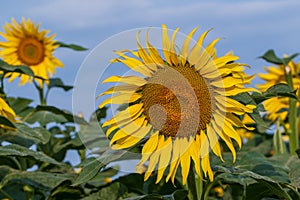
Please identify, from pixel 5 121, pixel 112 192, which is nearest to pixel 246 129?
pixel 112 192

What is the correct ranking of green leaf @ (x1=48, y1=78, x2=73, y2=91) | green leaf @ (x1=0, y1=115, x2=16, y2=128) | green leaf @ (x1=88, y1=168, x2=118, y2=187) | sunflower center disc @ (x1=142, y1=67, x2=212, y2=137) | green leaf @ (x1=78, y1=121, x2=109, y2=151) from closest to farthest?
1. sunflower center disc @ (x1=142, y1=67, x2=212, y2=137)
2. green leaf @ (x1=0, y1=115, x2=16, y2=128)
3. green leaf @ (x1=78, y1=121, x2=109, y2=151)
4. green leaf @ (x1=88, y1=168, x2=118, y2=187)
5. green leaf @ (x1=48, y1=78, x2=73, y2=91)

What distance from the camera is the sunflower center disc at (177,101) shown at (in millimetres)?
1619

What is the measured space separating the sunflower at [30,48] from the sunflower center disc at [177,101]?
2.35 m

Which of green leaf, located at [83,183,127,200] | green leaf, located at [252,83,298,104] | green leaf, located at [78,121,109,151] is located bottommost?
green leaf, located at [83,183,127,200]

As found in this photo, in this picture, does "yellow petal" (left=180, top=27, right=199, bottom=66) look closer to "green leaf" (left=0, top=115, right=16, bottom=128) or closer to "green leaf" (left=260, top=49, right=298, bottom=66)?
"green leaf" (left=0, top=115, right=16, bottom=128)

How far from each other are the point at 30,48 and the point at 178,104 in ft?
8.13

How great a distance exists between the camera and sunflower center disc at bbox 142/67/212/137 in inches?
63.7

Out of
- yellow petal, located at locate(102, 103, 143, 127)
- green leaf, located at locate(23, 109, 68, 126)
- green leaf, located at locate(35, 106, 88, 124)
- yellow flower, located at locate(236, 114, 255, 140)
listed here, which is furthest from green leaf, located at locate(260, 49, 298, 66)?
yellow petal, located at locate(102, 103, 143, 127)

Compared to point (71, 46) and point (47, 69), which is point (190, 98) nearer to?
point (71, 46)

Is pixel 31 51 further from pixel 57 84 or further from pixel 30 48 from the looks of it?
pixel 57 84

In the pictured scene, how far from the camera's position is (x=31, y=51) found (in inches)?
156

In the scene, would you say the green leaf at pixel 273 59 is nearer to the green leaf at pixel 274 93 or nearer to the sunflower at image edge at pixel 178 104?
the green leaf at pixel 274 93

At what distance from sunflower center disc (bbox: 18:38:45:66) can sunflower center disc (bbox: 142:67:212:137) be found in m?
2.38

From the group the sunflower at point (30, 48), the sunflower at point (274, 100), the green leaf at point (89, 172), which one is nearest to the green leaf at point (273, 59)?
the sunflower at point (274, 100)
